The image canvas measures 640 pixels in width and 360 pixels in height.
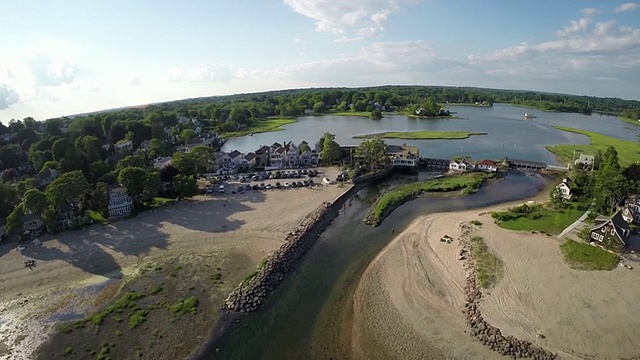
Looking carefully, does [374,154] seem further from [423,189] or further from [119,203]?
[119,203]

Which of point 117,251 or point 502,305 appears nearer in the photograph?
point 502,305

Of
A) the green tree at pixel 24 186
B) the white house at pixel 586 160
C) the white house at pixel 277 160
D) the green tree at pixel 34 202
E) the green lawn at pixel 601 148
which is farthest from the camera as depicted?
the green lawn at pixel 601 148

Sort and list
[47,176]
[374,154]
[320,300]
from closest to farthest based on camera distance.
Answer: [320,300] < [47,176] < [374,154]

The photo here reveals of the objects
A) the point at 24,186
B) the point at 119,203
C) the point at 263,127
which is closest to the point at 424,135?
the point at 263,127

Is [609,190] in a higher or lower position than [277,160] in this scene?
lower

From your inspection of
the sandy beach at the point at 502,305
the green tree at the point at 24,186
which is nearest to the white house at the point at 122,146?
the green tree at the point at 24,186

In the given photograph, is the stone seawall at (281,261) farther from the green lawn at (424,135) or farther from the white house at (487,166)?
the green lawn at (424,135)
